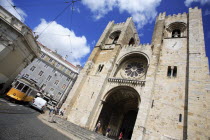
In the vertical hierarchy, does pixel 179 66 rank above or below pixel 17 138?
above

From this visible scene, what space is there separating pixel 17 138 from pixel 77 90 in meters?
8.95

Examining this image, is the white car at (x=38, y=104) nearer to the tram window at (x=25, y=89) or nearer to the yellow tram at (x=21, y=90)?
the yellow tram at (x=21, y=90)

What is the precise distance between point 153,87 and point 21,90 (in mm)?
12499

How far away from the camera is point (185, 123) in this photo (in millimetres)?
7684

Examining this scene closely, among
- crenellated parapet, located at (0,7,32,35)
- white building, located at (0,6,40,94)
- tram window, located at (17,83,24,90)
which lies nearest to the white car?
tram window, located at (17,83,24,90)

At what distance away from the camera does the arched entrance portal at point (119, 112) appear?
492 inches

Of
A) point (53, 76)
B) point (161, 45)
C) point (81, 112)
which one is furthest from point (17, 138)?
point (53, 76)

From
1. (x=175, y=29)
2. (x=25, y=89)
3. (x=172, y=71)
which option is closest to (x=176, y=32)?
(x=175, y=29)

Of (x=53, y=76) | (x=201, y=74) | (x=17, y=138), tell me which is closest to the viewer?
Answer: (x=17, y=138)

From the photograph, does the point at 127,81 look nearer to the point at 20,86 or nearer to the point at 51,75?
the point at 20,86

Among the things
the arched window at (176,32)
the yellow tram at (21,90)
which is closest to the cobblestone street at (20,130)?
the yellow tram at (21,90)

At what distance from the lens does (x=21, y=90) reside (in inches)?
454

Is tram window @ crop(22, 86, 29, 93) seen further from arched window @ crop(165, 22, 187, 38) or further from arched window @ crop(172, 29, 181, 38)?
arched window @ crop(172, 29, 181, 38)

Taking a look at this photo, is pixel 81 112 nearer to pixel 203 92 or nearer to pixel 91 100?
pixel 91 100
